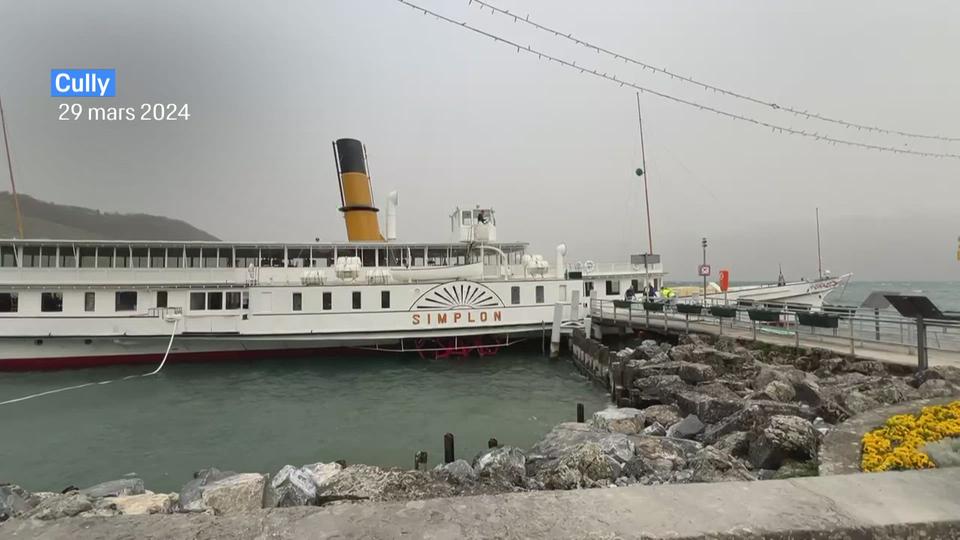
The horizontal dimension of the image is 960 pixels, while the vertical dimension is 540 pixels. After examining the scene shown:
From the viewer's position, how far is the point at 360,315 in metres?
19.5

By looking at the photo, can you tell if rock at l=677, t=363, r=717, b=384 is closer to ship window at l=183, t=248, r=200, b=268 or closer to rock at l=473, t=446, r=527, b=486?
rock at l=473, t=446, r=527, b=486

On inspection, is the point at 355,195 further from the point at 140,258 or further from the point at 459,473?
the point at 459,473

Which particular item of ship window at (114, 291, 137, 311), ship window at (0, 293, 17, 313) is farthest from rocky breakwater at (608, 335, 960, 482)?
ship window at (0, 293, 17, 313)

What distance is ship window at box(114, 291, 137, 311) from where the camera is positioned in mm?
18891

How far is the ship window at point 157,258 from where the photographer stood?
783 inches

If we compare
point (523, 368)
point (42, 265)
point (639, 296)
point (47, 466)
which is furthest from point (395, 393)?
point (42, 265)

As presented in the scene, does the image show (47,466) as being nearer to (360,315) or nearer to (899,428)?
(360,315)

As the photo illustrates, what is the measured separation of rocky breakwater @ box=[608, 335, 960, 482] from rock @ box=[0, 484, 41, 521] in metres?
8.60

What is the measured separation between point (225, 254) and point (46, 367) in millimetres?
8133

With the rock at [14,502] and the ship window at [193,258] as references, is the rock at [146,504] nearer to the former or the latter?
the rock at [14,502]

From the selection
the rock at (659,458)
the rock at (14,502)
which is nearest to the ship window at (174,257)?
the rock at (14,502)

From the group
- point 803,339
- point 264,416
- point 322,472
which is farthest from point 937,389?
point 264,416

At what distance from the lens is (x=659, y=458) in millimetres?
6227

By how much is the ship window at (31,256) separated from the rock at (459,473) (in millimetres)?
22215
